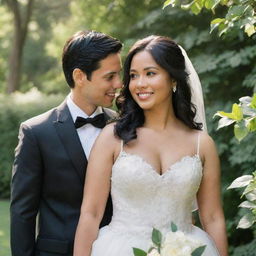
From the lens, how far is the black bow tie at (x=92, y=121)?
367cm

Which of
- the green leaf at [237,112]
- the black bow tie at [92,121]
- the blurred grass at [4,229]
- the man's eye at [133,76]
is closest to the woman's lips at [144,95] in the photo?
the man's eye at [133,76]

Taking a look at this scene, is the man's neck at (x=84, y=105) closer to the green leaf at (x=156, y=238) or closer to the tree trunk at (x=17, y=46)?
the green leaf at (x=156, y=238)

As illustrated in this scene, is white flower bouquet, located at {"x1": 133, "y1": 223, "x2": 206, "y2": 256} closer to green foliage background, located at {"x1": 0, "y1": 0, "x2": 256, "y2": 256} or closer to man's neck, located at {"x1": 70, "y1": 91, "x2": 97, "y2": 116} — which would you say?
man's neck, located at {"x1": 70, "y1": 91, "x2": 97, "y2": 116}

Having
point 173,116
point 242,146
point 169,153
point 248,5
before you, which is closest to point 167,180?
point 169,153

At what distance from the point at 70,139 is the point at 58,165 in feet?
0.55

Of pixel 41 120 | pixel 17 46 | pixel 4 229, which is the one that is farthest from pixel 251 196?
pixel 17 46

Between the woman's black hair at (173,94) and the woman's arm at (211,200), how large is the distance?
214 millimetres

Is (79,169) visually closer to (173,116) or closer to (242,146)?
(173,116)

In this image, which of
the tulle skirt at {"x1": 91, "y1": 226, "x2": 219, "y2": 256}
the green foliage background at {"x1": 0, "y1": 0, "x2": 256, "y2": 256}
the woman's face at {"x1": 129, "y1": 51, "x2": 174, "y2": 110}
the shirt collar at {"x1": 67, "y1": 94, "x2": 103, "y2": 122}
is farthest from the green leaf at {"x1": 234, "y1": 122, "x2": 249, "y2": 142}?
the green foliage background at {"x1": 0, "y1": 0, "x2": 256, "y2": 256}

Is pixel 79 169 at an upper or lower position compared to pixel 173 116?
lower

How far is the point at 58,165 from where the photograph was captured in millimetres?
3557

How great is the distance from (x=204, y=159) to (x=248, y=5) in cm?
85

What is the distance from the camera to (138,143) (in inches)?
139

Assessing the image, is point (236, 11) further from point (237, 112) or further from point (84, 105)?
point (84, 105)
